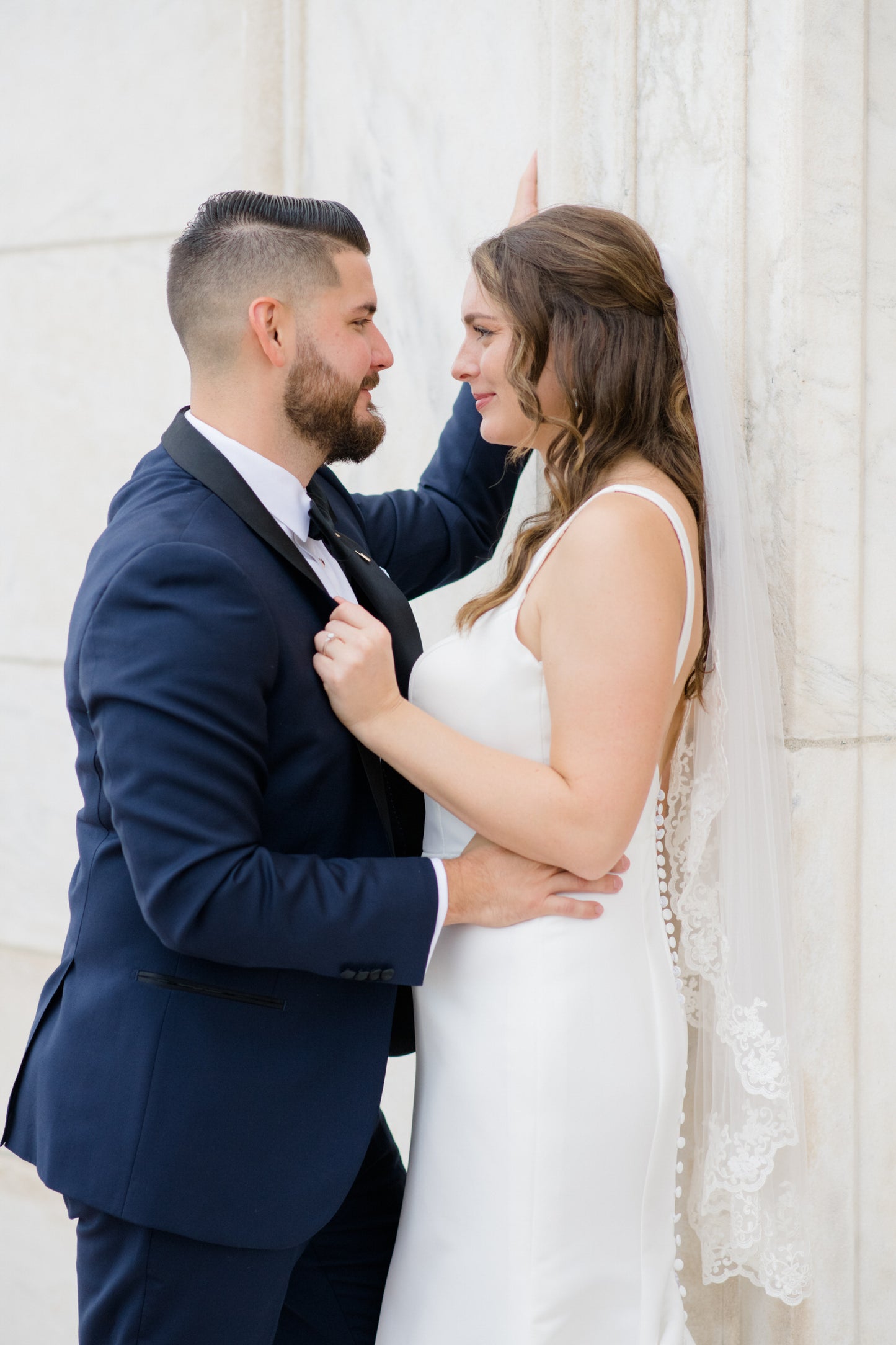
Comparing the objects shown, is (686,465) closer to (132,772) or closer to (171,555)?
(171,555)

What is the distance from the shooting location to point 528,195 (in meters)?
2.46

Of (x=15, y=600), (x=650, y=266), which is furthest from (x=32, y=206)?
(x=650, y=266)

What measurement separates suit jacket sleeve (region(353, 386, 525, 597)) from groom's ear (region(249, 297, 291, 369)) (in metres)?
0.55

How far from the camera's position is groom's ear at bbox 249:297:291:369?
6.57 feet

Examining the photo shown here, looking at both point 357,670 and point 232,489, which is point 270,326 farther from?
point 357,670

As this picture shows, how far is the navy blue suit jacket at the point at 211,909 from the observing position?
1.66 meters

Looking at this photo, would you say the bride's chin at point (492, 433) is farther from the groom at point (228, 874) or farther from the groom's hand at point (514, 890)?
the groom's hand at point (514, 890)

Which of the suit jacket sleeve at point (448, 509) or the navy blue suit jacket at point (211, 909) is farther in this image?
the suit jacket sleeve at point (448, 509)

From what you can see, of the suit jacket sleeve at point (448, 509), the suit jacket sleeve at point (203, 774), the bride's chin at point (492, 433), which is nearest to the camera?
the suit jacket sleeve at point (203, 774)

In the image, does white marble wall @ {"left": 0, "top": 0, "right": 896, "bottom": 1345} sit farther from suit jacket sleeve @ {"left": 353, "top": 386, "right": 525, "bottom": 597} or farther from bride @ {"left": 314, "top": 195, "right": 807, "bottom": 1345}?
bride @ {"left": 314, "top": 195, "right": 807, "bottom": 1345}

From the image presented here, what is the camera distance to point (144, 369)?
11.0 ft

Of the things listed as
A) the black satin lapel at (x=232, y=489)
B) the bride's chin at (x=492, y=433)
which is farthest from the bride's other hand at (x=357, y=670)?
the bride's chin at (x=492, y=433)

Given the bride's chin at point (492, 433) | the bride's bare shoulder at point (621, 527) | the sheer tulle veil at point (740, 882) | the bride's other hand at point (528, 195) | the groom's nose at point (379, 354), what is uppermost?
the bride's other hand at point (528, 195)

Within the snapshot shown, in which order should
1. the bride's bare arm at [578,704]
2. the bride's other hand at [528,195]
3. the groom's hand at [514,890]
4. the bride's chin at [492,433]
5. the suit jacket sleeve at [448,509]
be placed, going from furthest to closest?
the suit jacket sleeve at [448,509], the bride's other hand at [528,195], the bride's chin at [492,433], the groom's hand at [514,890], the bride's bare arm at [578,704]
